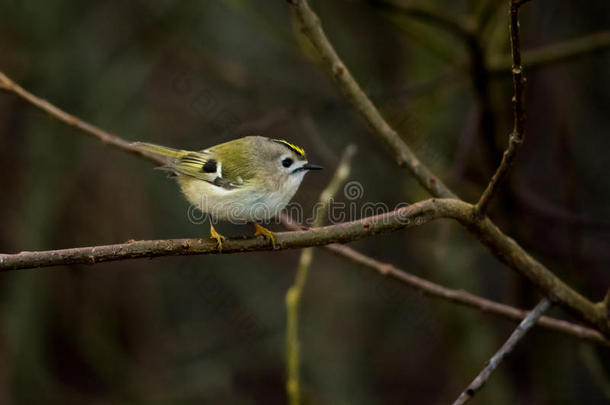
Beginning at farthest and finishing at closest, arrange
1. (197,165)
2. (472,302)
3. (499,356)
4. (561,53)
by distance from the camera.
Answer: (561,53) < (197,165) < (472,302) < (499,356)

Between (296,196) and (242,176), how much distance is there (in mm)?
2875

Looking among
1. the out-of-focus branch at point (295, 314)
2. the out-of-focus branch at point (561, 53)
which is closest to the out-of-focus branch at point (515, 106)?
the out-of-focus branch at point (295, 314)

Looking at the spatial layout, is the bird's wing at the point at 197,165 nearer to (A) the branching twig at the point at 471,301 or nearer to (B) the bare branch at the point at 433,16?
(A) the branching twig at the point at 471,301

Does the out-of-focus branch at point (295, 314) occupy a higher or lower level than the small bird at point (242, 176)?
lower

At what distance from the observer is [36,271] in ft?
14.9

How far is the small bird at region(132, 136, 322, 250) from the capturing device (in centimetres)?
279

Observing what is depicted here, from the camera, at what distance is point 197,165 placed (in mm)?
3129

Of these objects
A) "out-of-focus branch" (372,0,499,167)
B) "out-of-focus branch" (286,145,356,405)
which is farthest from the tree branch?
"out-of-focus branch" (372,0,499,167)

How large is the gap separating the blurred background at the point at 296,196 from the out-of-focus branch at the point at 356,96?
127 cm

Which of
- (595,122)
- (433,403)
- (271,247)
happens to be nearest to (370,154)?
(595,122)

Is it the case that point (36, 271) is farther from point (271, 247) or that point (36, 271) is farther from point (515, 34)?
point (515, 34)

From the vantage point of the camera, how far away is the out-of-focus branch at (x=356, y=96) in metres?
2.30

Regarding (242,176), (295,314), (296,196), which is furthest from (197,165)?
(296,196)

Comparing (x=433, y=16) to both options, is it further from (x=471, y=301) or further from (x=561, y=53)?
(x=471, y=301)
